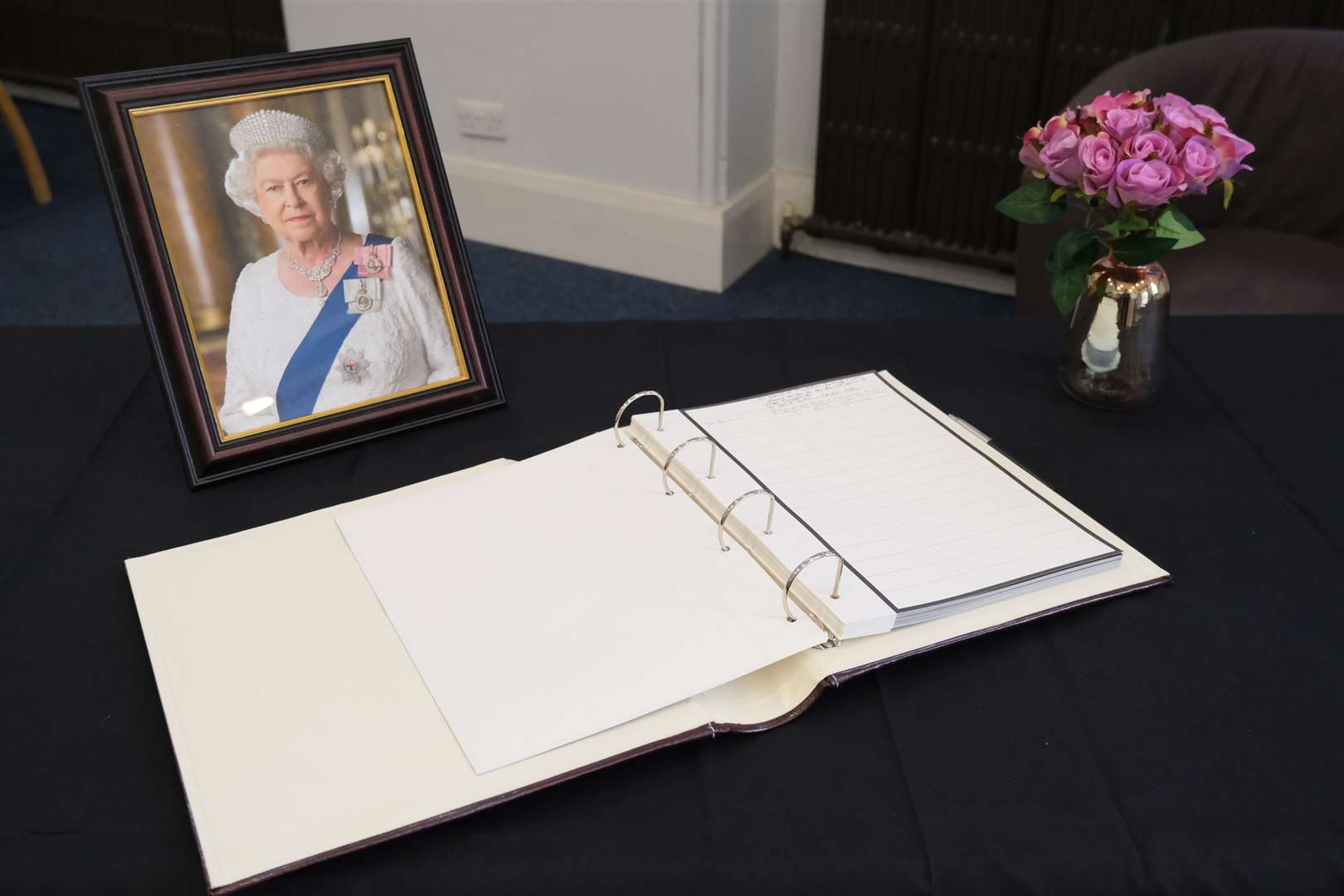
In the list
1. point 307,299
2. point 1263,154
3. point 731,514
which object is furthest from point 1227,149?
point 1263,154

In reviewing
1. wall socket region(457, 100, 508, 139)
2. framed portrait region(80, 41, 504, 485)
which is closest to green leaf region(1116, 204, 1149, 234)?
framed portrait region(80, 41, 504, 485)

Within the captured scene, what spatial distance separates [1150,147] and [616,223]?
2.05m

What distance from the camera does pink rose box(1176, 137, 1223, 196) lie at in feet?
3.18

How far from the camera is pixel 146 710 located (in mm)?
741

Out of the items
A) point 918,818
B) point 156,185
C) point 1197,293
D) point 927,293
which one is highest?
point 156,185

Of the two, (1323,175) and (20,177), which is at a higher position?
(1323,175)

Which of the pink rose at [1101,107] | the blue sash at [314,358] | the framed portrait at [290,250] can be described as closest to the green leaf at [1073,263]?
the pink rose at [1101,107]

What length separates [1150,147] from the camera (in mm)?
967

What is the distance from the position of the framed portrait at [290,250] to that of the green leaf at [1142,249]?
1.86 ft

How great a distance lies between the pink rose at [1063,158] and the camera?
1.00 meters

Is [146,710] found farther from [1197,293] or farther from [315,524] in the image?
[1197,293]

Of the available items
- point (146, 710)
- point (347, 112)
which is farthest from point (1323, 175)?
point (146, 710)

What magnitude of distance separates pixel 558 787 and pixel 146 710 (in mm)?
274

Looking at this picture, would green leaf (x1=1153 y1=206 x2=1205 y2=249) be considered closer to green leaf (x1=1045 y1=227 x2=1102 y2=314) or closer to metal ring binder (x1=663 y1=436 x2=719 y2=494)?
green leaf (x1=1045 y1=227 x2=1102 y2=314)
